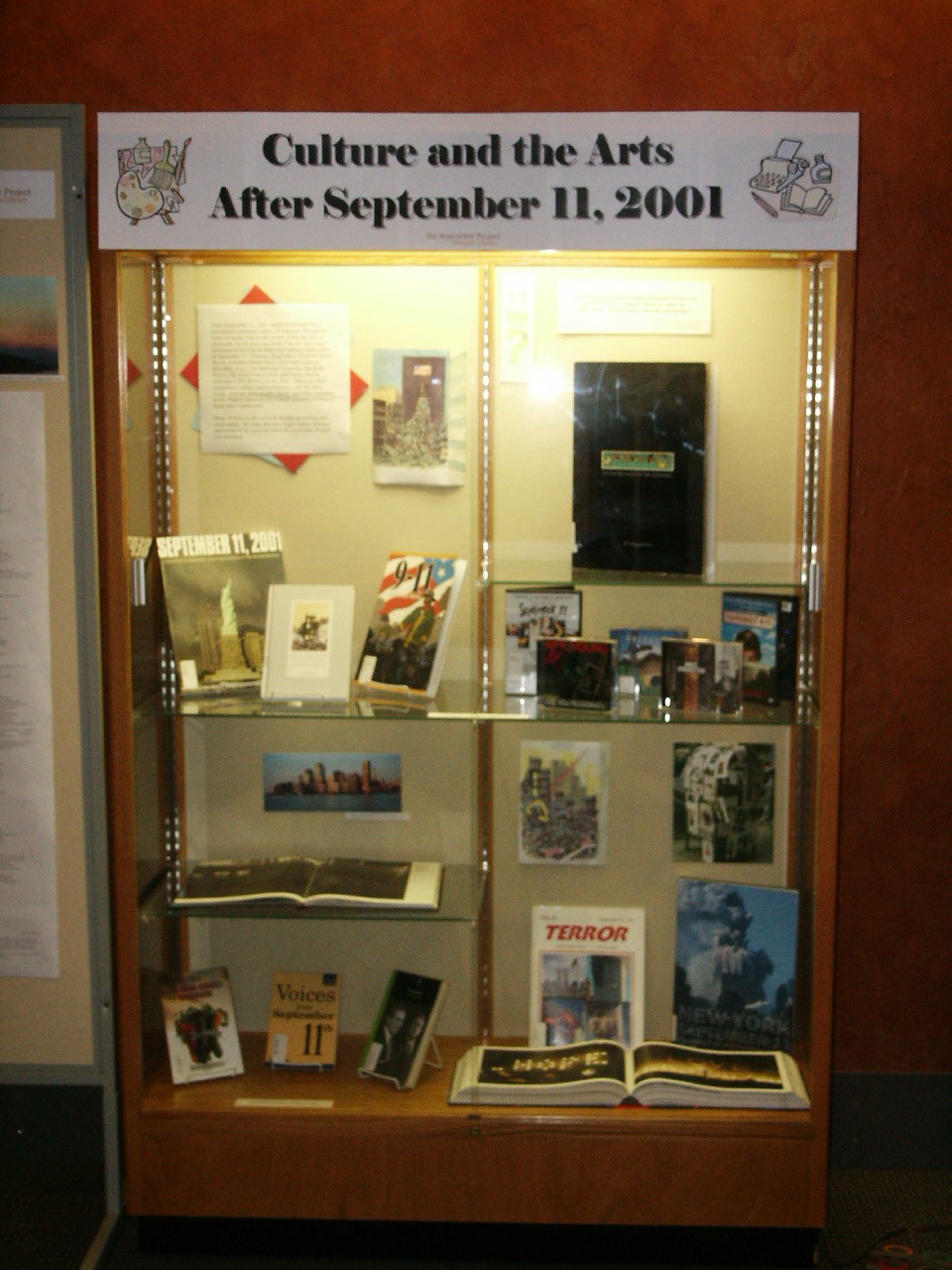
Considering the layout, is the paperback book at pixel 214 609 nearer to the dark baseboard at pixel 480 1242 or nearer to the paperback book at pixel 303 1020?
the paperback book at pixel 303 1020

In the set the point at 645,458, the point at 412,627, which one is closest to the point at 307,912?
the point at 412,627

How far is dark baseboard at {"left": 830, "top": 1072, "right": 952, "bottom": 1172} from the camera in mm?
2795

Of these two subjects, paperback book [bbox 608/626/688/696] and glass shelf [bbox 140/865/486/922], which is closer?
glass shelf [bbox 140/865/486/922]

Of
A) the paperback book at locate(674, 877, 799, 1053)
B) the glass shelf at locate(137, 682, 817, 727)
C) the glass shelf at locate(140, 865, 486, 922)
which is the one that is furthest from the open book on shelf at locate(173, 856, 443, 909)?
the paperback book at locate(674, 877, 799, 1053)

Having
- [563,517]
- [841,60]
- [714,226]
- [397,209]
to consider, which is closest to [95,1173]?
[563,517]

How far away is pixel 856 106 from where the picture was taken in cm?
254

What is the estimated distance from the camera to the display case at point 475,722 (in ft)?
7.61

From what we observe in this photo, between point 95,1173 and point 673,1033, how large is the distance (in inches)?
53.7

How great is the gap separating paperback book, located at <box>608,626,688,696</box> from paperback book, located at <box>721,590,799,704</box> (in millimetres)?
136

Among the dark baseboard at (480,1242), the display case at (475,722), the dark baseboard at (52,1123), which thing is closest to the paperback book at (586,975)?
the display case at (475,722)

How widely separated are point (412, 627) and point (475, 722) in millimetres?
242

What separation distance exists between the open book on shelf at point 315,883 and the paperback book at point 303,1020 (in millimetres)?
248

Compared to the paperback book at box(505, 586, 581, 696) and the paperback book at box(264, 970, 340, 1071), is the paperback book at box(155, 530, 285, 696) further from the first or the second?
the paperback book at box(264, 970, 340, 1071)

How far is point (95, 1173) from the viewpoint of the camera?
8.97 feet
